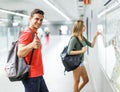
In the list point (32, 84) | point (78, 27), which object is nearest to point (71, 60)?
point (78, 27)

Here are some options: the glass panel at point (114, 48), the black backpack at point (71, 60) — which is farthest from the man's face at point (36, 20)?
the black backpack at point (71, 60)

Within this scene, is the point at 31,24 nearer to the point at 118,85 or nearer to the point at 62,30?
the point at 118,85

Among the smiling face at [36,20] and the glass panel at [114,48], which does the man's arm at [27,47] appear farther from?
the glass panel at [114,48]

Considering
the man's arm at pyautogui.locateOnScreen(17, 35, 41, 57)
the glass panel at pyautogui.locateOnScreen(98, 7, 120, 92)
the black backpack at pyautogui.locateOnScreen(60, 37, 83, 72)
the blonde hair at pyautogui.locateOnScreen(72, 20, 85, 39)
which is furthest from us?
the black backpack at pyautogui.locateOnScreen(60, 37, 83, 72)

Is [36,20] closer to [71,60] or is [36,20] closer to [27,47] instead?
[27,47]

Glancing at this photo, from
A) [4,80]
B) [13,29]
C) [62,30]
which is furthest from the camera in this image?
[62,30]

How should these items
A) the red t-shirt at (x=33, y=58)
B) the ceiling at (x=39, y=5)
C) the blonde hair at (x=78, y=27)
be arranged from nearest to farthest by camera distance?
the red t-shirt at (x=33, y=58), the blonde hair at (x=78, y=27), the ceiling at (x=39, y=5)

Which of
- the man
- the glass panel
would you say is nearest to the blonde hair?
the glass panel

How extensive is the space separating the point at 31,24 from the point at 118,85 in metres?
1.23

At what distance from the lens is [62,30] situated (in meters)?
45.7

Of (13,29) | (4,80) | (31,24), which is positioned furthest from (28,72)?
(13,29)

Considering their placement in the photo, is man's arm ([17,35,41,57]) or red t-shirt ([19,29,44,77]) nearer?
man's arm ([17,35,41,57])

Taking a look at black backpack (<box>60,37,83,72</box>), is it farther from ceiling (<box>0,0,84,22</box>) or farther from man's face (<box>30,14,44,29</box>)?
ceiling (<box>0,0,84,22</box>)

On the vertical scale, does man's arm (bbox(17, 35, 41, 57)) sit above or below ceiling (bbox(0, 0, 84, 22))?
below
